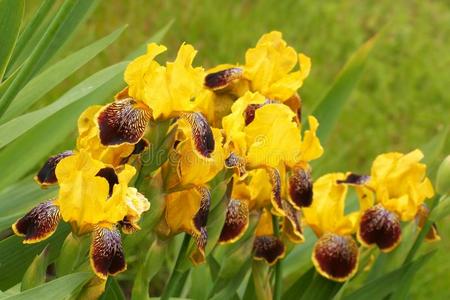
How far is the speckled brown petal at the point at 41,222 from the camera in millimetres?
1195

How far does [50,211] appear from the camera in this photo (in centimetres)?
122

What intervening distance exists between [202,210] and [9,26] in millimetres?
457

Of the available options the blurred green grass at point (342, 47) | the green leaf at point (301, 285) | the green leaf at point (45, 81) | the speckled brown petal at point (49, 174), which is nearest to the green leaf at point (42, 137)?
the green leaf at point (45, 81)

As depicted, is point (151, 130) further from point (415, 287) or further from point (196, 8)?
point (196, 8)

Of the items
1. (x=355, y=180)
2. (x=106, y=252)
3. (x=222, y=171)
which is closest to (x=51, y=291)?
(x=106, y=252)

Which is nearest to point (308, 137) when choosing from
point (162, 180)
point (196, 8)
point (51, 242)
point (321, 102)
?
point (162, 180)

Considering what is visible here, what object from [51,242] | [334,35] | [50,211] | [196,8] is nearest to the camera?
[50,211]

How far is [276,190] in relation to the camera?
1.36m

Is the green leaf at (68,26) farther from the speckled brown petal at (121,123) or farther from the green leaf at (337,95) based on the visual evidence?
the green leaf at (337,95)

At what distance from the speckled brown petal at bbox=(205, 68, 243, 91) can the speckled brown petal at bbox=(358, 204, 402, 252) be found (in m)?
0.35

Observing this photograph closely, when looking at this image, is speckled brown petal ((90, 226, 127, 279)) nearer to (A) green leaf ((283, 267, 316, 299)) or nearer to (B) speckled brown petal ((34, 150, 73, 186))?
(B) speckled brown petal ((34, 150, 73, 186))

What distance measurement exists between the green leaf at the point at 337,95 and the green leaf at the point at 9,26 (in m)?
0.87

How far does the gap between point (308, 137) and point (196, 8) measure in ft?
6.62

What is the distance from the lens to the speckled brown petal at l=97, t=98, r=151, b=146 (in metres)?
1.23
